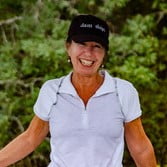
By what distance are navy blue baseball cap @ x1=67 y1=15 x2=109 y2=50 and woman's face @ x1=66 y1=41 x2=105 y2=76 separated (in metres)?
0.02

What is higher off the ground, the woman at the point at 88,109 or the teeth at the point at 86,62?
the teeth at the point at 86,62

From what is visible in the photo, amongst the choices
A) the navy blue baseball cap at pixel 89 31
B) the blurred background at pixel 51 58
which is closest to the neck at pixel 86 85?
the navy blue baseball cap at pixel 89 31

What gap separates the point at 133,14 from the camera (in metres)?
4.91

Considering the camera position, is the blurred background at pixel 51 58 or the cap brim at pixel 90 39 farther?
the blurred background at pixel 51 58

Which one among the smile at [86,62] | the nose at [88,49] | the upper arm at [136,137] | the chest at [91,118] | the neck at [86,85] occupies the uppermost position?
the nose at [88,49]

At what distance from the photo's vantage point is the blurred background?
4078 mm

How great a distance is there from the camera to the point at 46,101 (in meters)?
1.94

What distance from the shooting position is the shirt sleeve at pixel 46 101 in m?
1.93

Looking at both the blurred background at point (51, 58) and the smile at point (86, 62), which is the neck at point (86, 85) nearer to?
the smile at point (86, 62)

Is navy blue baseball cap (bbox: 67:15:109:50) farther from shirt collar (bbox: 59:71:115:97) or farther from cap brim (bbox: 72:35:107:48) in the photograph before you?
shirt collar (bbox: 59:71:115:97)

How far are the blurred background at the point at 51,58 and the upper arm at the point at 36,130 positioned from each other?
195 centimetres

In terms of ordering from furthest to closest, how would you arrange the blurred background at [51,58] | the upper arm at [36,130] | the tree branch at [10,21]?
the tree branch at [10,21]
the blurred background at [51,58]
the upper arm at [36,130]

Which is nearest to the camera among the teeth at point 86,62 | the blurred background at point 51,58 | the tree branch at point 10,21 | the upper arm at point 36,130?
the teeth at point 86,62

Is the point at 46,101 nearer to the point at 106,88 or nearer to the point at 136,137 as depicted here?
the point at 106,88
